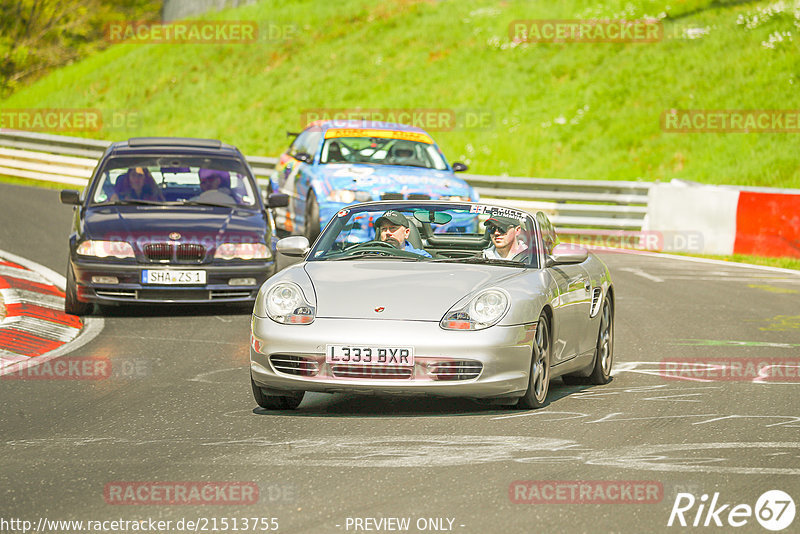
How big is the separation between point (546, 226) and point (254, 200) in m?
4.74

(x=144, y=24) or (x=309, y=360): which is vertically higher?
(x=144, y=24)

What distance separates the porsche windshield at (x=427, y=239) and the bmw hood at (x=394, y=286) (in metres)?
0.21

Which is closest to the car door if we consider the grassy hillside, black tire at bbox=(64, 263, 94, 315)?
black tire at bbox=(64, 263, 94, 315)

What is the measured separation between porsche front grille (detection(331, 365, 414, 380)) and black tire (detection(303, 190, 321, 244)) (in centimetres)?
920

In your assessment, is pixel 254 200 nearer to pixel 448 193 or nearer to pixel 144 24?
pixel 448 193

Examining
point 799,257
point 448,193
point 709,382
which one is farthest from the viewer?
point 799,257

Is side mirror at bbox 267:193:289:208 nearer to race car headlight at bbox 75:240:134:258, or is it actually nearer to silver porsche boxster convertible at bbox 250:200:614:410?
race car headlight at bbox 75:240:134:258

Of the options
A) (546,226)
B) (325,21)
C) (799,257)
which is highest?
(325,21)

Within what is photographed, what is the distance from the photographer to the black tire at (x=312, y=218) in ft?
55.2

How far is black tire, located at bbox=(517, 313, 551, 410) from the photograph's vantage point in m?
7.92

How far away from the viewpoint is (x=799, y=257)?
19.7m

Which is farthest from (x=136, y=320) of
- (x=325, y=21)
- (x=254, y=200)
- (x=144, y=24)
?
(x=144, y=24)

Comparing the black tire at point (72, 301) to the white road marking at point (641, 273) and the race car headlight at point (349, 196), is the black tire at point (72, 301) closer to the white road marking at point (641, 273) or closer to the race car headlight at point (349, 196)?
the race car headlight at point (349, 196)

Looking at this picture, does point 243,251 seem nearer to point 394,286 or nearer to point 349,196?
point 349,196
